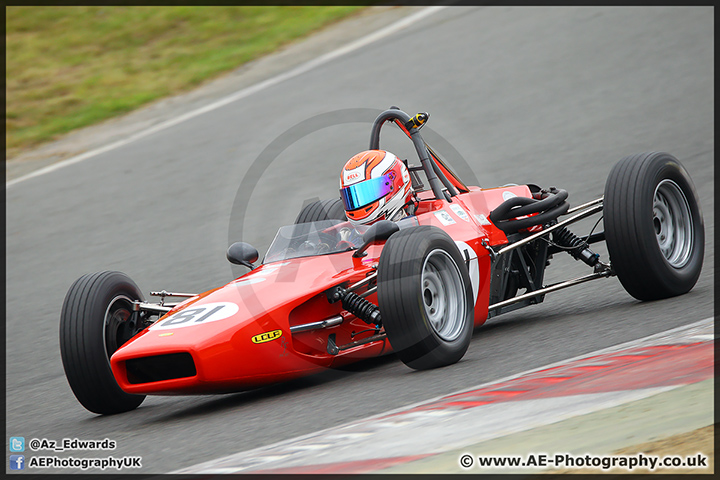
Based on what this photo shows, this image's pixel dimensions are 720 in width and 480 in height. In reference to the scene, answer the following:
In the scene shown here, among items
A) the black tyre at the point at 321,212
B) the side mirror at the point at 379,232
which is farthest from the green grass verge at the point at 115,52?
the side mirror at the point at 379,232

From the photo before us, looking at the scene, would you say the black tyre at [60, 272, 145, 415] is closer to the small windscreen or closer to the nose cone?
the nose cone

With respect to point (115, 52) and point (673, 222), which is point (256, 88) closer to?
point (115, 52)

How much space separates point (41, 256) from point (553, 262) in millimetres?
6131

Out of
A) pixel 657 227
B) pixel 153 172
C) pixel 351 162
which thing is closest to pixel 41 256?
Result: pixel 153 172

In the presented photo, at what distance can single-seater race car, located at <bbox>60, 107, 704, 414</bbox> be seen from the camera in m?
5.12

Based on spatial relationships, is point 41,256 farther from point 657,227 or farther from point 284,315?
point 657,227

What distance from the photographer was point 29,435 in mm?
5375

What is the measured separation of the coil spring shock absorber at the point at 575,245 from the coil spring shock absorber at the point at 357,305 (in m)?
2.02

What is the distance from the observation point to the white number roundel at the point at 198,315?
5230mm

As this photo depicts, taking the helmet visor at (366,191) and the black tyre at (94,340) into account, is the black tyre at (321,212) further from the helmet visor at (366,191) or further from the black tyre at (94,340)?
the black tyre at (94,340)

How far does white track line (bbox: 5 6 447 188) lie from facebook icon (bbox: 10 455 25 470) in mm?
9405

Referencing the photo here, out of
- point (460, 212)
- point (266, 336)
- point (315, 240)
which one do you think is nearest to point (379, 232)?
point (315, 240)

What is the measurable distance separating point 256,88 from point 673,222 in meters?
10.1
